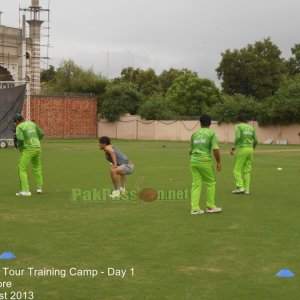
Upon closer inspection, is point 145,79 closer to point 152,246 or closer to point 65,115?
point 65,115

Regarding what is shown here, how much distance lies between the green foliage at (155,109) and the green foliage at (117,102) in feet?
6.61

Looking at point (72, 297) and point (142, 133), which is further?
point (142, 133)

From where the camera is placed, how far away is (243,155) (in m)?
14.4

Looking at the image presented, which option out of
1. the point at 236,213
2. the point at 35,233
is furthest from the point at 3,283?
the point at 236,213

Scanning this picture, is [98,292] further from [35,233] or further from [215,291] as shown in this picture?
[35,233]

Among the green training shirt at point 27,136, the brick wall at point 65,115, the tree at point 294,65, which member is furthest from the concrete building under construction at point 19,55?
the green training shirt at point 27,136

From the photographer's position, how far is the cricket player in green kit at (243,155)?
1433 cm

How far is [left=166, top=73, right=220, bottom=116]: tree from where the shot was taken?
6838cm

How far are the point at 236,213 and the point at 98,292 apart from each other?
18.0 feet

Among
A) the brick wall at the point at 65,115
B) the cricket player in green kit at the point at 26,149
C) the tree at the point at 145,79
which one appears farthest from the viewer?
the tree at the point at 145,79

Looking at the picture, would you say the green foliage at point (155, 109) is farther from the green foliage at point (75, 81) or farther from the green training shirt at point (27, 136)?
the green training shirt at point (27, 136)

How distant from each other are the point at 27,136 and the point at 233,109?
147 feet

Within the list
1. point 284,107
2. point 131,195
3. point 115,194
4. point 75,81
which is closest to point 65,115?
point 75,81

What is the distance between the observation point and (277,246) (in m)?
8.32
